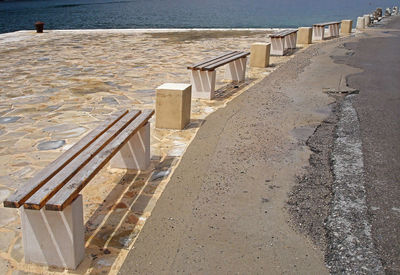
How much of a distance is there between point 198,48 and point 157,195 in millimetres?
12045

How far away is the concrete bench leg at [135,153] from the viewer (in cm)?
504

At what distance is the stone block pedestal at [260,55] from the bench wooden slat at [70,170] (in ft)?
27.2

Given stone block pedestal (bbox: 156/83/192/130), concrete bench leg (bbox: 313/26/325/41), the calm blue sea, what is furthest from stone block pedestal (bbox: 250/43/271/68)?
the calm blue sea

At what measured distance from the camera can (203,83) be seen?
27.8 feet

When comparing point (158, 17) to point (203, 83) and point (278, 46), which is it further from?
point (203, 83)

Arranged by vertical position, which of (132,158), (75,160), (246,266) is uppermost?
(75,160)

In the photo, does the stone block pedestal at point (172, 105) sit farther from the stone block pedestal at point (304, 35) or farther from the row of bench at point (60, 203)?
the stone block pedestal at point (304, 35)

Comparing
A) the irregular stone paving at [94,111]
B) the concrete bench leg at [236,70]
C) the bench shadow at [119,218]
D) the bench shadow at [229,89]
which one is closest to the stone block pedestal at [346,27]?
the irregular stone paving at [94,111]

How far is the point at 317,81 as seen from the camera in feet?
34.8

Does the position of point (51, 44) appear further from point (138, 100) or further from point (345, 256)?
point (345, 256)

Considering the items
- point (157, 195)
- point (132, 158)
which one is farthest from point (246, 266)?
point (132, 158)

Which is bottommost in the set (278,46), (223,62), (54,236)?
(54,236)

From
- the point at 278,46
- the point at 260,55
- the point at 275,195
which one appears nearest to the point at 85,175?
the point at 275,195

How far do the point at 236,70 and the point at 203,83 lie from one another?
210cm
